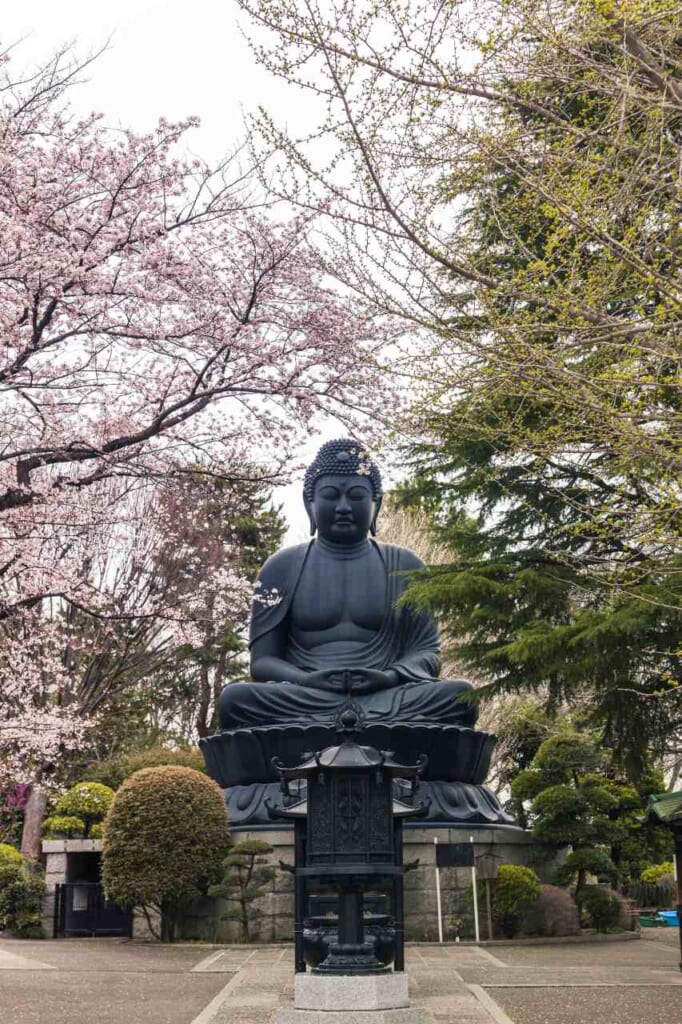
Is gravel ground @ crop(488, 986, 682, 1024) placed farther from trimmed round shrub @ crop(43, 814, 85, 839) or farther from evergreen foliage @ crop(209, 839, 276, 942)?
trimmed round shrub @ crop(43, 814, 85, 839)

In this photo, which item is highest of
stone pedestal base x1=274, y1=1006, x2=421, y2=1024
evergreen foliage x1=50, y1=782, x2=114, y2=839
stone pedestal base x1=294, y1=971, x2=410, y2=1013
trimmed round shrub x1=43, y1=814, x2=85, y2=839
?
evergreen foliage x1=50, y1=782, x2=114, y2=839

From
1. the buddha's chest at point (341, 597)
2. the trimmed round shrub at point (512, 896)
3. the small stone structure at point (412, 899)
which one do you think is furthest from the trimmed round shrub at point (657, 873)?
the trimmed round shrub at point (512, 896)

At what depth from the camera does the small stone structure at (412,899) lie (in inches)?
519

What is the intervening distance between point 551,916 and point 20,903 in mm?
6959

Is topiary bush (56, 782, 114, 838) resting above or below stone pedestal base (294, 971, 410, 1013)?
above

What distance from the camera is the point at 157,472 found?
9.91 metres

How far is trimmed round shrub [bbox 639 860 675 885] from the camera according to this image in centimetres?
2103

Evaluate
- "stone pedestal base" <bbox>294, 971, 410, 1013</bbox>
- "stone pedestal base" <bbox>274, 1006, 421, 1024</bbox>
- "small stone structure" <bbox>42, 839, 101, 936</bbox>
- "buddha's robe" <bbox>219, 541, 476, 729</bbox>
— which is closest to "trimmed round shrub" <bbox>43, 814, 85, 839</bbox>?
"small stone structure" <bbox>42, 839, 101, 936</bbox>

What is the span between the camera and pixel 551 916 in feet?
45.3

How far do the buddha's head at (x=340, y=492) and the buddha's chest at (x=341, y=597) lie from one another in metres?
0.50

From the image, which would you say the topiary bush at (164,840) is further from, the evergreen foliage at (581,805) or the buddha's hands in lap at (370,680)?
the evergreen foliage at (581,805)

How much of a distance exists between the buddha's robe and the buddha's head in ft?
1.65

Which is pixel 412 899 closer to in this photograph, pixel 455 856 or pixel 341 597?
pixel 455 856

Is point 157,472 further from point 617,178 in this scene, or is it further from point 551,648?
point 617,178
